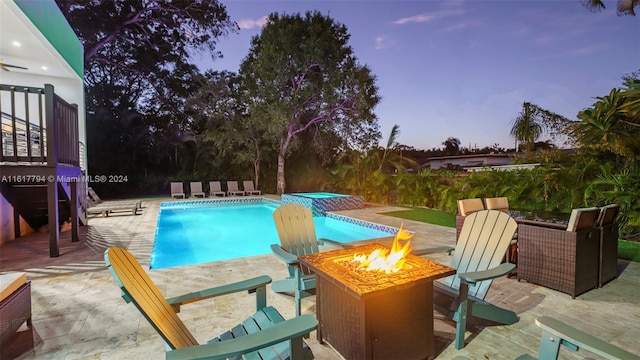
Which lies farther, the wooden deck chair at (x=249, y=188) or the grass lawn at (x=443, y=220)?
the wooden deck chair at (x=249, y=188)

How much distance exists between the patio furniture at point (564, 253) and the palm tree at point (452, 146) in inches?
1248

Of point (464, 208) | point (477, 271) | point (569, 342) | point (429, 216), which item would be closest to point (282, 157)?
point (429, 216)

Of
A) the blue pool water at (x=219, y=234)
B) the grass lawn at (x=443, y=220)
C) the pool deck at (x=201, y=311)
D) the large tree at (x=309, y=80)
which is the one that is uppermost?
the large tree at (x=309, y=80)

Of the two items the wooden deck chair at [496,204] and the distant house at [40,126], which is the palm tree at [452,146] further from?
the distant house at [40,126]

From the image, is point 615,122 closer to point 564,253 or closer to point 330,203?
point 564,253

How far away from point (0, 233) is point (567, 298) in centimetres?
882

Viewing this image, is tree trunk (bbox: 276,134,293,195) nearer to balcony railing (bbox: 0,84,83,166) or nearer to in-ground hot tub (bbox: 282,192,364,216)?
in-ground hot tub (bbox: 282,192,364,216)

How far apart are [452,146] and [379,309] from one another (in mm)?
35728

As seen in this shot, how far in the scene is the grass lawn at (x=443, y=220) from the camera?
4.65 m

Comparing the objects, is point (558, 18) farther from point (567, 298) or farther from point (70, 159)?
point (70, 159)

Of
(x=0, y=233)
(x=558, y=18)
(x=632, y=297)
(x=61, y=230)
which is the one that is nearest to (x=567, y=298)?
(x=632, y=297)

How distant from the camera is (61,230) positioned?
709 cm

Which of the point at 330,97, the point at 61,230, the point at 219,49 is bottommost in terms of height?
the point at 61,230

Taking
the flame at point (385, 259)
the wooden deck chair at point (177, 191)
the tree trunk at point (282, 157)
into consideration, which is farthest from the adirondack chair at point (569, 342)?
the wooden deck chair at point (177, 191)
